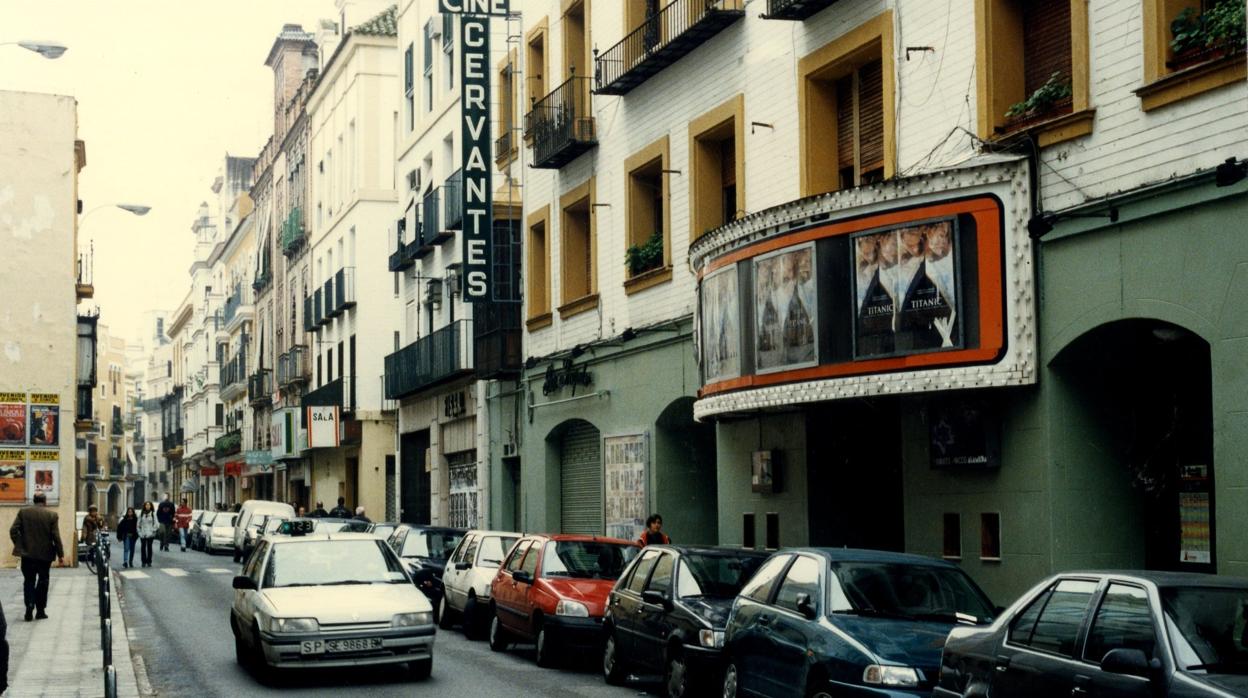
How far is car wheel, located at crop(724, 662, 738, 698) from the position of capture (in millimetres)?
12672

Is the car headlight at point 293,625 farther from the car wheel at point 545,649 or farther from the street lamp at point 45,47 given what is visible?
the street lamp at point 45,47

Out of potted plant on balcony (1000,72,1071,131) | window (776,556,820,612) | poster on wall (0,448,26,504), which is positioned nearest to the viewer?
window (776,556,820,612)

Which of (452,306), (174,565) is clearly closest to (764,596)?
(452,306)

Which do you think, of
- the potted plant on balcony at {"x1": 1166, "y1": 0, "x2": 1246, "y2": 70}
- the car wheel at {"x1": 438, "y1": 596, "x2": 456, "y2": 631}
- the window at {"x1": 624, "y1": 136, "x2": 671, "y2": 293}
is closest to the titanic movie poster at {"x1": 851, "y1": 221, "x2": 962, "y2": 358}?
the potted plant on balcony at {"x1": 1166, "y1": 0, "x2": 1246, "y2": 70}

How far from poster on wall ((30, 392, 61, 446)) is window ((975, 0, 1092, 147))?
29542 millimetres

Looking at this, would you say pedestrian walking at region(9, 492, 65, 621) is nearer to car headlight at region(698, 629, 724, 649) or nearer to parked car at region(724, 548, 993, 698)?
car headlight at region(698, 629, 724, 649)

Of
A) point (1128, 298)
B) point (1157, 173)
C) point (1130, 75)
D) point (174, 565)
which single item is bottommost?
point (174, 565)

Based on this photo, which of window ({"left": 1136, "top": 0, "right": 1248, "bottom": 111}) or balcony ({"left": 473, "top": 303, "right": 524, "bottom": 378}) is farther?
balcony ({"left": 473, "top": 303, "right": 524, "bottom": 378})

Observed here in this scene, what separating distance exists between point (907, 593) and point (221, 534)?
140 feet

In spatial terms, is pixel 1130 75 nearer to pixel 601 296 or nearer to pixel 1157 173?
pixel 1157 173

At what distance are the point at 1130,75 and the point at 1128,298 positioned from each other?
1946 millimetres

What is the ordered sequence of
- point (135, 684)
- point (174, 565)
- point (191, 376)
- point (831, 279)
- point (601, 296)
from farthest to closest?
1. point (191, 376)
2. point (174, 565)
3. point (601, 296)
4. point (831, 279)
5. point (135, 684)

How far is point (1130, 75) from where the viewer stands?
552 inches

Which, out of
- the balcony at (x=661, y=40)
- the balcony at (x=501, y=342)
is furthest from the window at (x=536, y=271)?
the balcony at (x=661, y=40)
